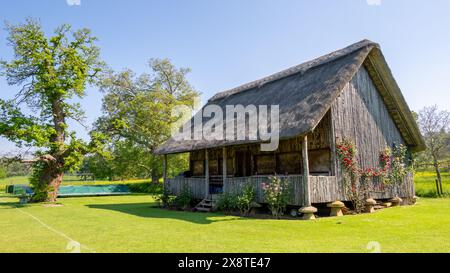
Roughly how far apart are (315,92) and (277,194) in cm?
468

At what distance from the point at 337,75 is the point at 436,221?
6709 millimetres

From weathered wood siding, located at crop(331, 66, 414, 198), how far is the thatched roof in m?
0.70

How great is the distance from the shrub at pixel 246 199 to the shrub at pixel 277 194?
2.72 feet

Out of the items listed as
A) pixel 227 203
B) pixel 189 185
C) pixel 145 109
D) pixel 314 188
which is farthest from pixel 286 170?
pixel 145 109

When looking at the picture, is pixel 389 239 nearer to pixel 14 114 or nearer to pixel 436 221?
pixel 436 221

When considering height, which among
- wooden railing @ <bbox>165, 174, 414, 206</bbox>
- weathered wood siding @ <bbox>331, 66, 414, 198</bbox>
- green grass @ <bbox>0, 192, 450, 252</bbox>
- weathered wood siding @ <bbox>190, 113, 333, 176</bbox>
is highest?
weathered wood siding @ <bbox>331, 66, 414, 198</bbox>

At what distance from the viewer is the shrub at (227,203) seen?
14697mm

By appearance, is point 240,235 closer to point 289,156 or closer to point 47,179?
point 289,156

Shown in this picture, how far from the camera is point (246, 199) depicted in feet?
45.8

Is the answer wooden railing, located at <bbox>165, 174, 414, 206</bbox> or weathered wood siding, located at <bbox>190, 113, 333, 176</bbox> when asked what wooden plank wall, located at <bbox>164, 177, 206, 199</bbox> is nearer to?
wooden railing, located at <bbox>165, 174, 414, 206</bbox>

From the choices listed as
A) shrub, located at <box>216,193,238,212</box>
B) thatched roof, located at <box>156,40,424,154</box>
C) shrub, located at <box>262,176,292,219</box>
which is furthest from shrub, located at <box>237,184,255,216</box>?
thatched roof, located at <box>156,40,424,154</box>

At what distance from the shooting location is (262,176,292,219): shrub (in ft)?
43.6

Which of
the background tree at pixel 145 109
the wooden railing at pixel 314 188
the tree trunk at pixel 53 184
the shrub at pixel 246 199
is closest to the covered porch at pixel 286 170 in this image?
the wooden railing at pixel 314 188
